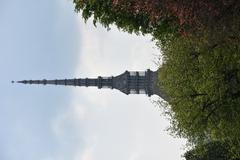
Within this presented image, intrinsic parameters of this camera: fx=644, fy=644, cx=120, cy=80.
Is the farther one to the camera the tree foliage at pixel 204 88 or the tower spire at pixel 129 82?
the tower spire at pixel 129 82

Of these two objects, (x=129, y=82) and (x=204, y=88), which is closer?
(x=204, y=88)

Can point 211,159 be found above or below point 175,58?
below

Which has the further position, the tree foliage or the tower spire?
the tower spire

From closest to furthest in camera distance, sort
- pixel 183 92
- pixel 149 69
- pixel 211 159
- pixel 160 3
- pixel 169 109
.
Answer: pixel 160 3 → pixel 183 92 → pixel 169 109 → pixel 211 159 → pixel 149 69

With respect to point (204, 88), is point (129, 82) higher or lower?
higher

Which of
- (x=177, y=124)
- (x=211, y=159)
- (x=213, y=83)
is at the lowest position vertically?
(x=211, y=159)

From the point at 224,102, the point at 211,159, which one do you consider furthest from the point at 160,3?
the point at 211,159

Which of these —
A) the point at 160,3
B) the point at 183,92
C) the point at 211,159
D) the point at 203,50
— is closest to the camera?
the point at 160,3

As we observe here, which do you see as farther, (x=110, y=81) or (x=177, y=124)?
(x=110, y=81)

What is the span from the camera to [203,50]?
38.8 metres

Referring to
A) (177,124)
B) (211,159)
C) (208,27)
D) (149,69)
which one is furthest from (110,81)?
(208,27)

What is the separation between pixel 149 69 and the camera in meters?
116

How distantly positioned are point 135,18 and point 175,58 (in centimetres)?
378

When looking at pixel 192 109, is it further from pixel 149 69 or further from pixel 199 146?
pixel 149 69
